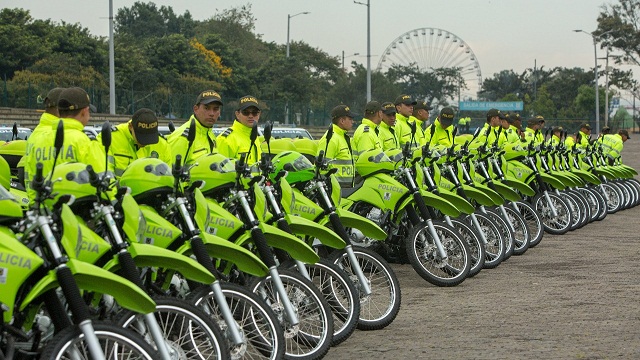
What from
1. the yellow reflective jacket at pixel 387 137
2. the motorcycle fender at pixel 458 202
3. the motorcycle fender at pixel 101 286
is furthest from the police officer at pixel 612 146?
the motorcycle fender at pixel 101 286

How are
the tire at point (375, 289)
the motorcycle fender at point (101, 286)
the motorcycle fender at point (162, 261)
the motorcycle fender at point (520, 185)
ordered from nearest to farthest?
the motorcycle fender at point (101, 286) → the motorcycle fender at point (162, 261) → the tire at point (375, 289) → the motorcycle fender at point (520, 185)

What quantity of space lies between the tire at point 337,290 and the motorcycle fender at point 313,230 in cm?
33

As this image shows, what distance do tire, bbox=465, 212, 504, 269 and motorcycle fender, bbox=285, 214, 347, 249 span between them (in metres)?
4.33

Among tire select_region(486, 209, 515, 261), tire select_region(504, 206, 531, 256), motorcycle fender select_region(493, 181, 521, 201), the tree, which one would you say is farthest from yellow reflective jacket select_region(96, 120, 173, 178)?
the tree

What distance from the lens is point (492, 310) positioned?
9.77 meters

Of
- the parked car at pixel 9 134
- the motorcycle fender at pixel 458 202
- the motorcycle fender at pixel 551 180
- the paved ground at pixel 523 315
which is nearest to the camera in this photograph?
the paved ground at pixel 523 315

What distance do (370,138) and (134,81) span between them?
41.3 metres

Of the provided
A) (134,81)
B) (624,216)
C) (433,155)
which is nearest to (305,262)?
(433,155)

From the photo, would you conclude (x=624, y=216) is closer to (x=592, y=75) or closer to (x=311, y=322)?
(x=311, y=322)

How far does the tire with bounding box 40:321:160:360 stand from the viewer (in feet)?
17.0

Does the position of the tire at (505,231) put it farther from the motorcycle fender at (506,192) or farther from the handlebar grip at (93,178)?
the handlebar grip at (93,178)

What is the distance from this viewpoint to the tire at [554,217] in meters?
16.5

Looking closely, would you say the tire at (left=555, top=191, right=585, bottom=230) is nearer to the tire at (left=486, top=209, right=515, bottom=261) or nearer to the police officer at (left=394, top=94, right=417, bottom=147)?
the police officer at (left=394, top=94, right=417, bottom=147)

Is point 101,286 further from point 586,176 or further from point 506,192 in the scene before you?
point 586,176
